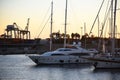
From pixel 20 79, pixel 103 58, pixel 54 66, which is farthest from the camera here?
pixel 54 66

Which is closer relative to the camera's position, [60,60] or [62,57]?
[62,57]

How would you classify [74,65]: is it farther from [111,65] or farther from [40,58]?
[111,65]

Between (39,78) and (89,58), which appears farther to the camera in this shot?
(89,58)

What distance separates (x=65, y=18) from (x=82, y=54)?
585 cm

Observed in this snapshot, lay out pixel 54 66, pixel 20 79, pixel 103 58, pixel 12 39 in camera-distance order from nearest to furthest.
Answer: pixel 20 79, pixel 103 58, pixel 54 66, pixel 12 39

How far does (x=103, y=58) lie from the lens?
50531mm

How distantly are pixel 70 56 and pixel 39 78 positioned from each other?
18030 mm

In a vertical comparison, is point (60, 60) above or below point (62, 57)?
below

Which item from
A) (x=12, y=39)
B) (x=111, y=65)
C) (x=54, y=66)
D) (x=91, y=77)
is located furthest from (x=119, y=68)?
(x=12, y=39)

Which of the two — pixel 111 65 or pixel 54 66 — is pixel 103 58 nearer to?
pixel 111 65

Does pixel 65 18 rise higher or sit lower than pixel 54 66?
higher

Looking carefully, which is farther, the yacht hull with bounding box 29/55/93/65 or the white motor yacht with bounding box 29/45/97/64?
the yacht hull with bounding box 29/55/93/65

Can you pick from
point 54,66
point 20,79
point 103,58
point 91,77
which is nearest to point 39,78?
point 20,79

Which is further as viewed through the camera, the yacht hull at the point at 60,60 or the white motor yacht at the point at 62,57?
the yacht hull at the point at 60,60
